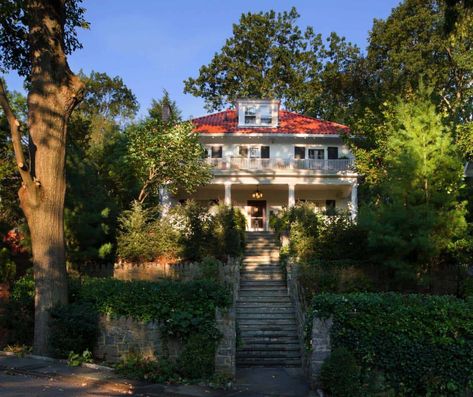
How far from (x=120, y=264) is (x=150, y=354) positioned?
7773 millimetres

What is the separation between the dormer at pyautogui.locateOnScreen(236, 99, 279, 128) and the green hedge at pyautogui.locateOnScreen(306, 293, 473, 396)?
23.8 m

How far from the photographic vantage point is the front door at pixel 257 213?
3278 centimetres

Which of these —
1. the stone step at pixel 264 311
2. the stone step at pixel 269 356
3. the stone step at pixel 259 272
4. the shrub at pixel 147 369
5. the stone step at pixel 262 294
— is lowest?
the stone step at pixel 269 356

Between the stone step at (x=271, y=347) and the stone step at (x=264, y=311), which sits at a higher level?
the stone step at (x=264, y=311)

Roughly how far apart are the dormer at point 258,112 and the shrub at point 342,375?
2458 cm

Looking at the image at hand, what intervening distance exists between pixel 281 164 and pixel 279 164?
0.38 ft

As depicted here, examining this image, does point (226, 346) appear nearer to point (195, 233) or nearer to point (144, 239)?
point (144, 239)

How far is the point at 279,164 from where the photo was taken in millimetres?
30406

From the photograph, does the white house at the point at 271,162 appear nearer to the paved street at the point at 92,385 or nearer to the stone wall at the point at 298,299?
the stone wall at the point at 298,299

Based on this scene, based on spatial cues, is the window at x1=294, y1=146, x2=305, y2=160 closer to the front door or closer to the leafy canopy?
the front door

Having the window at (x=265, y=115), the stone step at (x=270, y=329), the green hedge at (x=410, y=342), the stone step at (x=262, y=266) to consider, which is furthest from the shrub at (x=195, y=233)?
the window at (x=265, y=115)

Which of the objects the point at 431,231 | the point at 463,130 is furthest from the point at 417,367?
the point at 463,130

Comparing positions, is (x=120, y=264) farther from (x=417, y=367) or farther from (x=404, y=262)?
(x=417, y=367)

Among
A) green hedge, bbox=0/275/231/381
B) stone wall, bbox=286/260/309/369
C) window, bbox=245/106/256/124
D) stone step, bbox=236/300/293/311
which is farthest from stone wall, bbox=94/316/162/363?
window, bbox=245/106/256/124
